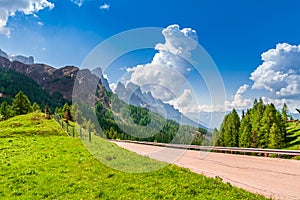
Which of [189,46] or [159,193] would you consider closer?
[159,193]

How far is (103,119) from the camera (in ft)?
48.1

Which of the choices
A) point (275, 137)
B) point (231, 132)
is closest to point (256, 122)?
point (231, 132)

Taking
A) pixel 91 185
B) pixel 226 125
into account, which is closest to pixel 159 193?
pixel 91 185

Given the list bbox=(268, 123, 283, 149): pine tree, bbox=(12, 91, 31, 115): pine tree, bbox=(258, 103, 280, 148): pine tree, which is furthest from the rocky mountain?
bbox=(12, 91, 31, 115): pine tree

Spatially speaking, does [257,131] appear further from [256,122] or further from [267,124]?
[256,122]

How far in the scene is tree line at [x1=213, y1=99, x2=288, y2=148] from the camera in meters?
82.1

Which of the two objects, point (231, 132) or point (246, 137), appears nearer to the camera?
point (246, 137)

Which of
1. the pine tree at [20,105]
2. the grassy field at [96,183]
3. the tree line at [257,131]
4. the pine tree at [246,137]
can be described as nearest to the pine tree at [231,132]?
the tree line at [257,131]

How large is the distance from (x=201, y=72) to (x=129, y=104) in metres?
3.86

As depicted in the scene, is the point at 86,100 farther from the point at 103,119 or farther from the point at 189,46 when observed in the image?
the point at 189,46

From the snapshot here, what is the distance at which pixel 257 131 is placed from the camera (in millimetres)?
87250

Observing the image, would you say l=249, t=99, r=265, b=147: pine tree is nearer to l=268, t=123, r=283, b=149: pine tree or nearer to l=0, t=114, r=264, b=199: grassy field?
l=268, t=123, r=283, b=149: pine tree

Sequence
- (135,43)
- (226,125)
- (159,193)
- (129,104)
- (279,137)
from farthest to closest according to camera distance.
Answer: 1. (226,125)
2. (279,137)
3. (129,104)
4. (135,43)
5. (159,193)

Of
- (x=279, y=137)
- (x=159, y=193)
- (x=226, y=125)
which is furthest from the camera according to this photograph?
(x=226, y=125)
